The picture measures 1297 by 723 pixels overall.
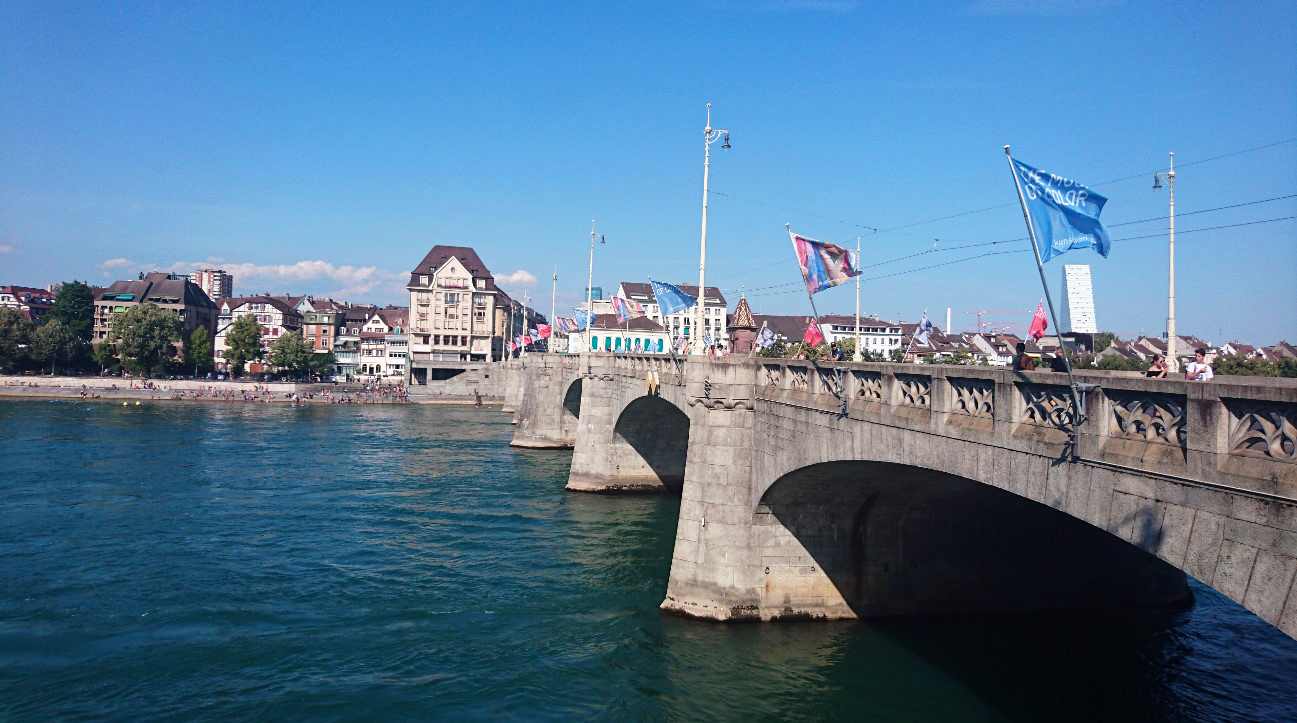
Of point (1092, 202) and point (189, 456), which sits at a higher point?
point (1092, 202)

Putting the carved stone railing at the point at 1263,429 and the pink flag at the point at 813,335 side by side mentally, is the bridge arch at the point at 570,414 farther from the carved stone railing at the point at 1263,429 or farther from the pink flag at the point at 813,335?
the carved stone railing at the point at 1263,429

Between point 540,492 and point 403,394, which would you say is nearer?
point 540,492

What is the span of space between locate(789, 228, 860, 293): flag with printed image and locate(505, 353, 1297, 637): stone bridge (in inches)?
90.3

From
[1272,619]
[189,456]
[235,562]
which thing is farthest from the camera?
[189,456]

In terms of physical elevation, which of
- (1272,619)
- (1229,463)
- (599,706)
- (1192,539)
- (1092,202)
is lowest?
(599,706)

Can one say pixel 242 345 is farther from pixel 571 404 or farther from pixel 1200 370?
pixel 1200 370

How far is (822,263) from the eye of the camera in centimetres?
2139

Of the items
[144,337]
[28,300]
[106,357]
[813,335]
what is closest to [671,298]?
[813,335]

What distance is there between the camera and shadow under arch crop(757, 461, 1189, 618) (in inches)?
881

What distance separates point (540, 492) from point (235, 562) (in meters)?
18.9

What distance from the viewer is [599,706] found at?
19031 mm

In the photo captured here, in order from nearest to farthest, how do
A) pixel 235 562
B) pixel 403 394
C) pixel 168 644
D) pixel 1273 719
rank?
pixel 1273 719 → pixel 168 644 → pixel 235 562 → pixel 403 394

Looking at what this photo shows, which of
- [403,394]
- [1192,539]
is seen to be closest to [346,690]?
[1192,539]

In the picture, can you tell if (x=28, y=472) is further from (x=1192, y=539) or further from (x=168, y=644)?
(x=1192, y=539)
